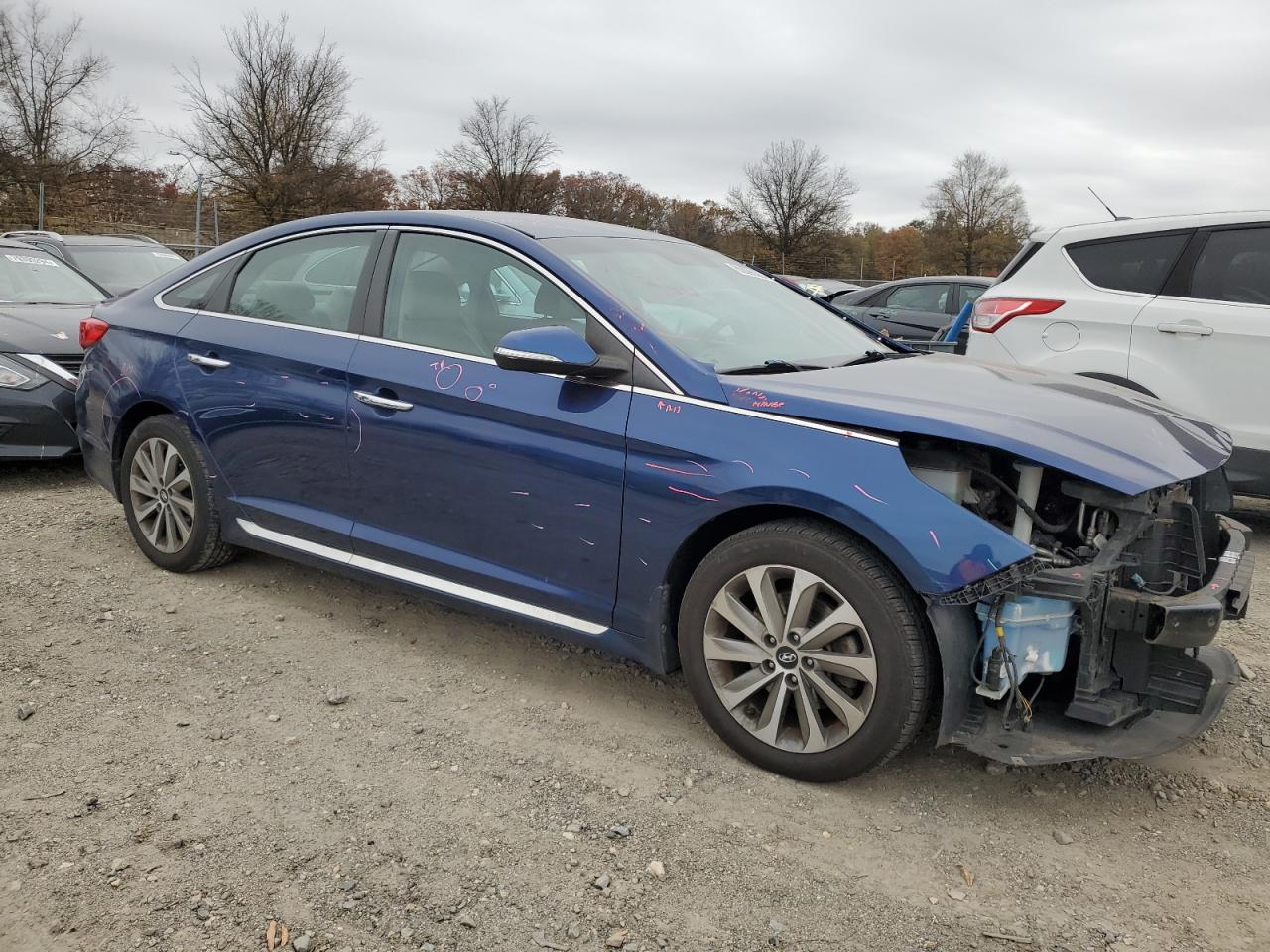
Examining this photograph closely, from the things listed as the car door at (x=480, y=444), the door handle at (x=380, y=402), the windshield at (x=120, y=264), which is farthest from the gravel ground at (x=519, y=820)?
the windshield at (x=120, y=264)

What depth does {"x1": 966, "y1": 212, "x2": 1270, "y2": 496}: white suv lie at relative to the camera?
17.2 feet

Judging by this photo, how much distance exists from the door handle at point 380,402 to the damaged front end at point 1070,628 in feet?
5.74

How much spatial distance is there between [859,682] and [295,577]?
2.86 meters

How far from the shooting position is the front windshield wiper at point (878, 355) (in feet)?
11.4

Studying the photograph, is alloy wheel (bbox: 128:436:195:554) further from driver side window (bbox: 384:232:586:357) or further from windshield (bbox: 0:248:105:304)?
windshield (bbox: 0:248:105:304)

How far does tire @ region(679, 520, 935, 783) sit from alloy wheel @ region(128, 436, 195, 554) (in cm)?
252

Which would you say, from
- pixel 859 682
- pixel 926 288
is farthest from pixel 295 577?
pixel 926 288

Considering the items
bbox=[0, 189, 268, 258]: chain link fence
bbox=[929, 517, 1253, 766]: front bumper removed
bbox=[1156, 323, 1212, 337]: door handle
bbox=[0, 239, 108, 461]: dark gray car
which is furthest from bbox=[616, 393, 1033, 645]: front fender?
bbox=[0, 189, 268, 258]: chain link fence

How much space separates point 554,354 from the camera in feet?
9.94

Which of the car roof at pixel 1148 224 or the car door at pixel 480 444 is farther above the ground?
the car roof at pixel 1148 224

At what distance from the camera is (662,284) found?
11.8ft

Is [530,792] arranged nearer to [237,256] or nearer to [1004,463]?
[1004,463]

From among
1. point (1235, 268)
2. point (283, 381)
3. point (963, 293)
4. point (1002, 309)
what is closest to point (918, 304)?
point (963, 293)

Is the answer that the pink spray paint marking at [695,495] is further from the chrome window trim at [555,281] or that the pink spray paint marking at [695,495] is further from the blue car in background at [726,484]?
the chrome window trim at [555,281]
